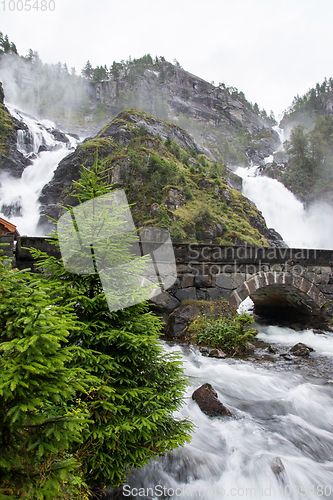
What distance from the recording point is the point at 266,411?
3881mm

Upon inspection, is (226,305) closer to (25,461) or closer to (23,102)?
(25,461)

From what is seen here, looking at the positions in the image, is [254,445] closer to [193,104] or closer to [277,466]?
[277,466]

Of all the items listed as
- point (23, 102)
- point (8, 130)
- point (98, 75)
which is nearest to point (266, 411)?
point (8, 130)

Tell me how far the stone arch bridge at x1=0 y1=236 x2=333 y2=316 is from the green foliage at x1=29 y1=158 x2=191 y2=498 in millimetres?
2980

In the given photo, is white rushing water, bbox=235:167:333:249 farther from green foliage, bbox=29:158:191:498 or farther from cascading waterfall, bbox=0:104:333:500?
green foliage, bbox=29:158:191:498

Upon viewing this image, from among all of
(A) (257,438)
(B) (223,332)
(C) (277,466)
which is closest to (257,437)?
(A) (257,438)

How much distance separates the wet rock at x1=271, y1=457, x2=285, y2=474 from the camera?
2648 mm

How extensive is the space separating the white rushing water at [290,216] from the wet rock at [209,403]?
29.5m

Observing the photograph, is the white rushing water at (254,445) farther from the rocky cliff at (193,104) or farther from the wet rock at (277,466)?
the rocky cliff at (193,104)

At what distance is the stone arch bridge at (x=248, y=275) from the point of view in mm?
6574

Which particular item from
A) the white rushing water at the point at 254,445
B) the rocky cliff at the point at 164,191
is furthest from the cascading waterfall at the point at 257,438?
the rocky cliff at the point at 164,191

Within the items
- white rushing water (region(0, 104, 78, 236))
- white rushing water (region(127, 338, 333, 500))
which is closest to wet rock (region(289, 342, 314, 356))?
white rushing water (region(127, 338, 333, 500))

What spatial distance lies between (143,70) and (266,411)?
3593 inches

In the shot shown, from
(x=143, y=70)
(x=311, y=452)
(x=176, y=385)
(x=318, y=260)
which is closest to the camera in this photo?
(x=176, y=385)
